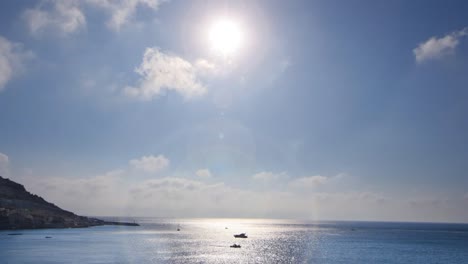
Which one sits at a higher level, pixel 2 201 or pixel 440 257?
pixel 2 201

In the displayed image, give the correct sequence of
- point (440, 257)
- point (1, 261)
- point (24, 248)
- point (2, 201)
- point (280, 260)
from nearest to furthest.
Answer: point (1, 261) < point (280, 260) < point (24, 248) < point (440, 257) < point (2, 201)

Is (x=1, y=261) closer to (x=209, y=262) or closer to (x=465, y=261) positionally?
(x=209, y=262)

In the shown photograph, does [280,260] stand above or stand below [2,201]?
below

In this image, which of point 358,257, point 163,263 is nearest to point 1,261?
point 163,263

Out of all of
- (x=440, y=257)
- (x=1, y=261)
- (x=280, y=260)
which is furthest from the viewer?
(x=440, y=257)

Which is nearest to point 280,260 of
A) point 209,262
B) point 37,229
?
point 209,262

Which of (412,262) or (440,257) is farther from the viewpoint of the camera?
(440,257)

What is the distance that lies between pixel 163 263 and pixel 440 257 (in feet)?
287

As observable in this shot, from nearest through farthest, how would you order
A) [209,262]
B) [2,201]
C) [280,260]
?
[209,262] < [280,260] < [2,201]

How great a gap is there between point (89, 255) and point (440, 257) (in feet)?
348

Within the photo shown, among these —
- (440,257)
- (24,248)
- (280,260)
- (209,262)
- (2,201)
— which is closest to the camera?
(209,262)

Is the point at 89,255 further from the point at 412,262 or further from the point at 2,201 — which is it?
the point at 2,201

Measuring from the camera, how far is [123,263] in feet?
283

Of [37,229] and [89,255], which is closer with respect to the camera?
[89,255]
